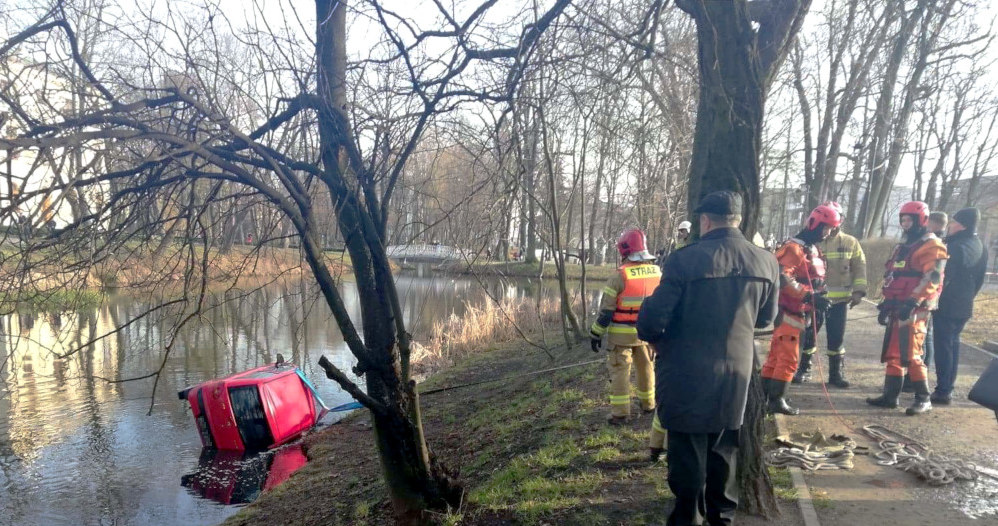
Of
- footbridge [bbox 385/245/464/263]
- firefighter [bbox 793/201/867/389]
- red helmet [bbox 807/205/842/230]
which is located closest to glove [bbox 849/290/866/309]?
firefighter [bbox 793/201/867/389]

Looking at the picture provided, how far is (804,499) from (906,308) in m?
2.70

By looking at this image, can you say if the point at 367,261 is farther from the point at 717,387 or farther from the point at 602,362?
the point at 602,362

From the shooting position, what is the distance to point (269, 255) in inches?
221

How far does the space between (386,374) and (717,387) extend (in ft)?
8.14

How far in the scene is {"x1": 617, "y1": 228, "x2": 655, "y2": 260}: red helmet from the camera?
5.40 metres

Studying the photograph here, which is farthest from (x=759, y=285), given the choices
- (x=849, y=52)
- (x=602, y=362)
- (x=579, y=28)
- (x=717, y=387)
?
(x=849, y=52)

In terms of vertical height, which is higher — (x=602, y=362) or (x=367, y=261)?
(x=367, y=261)

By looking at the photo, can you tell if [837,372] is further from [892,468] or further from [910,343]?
[892,468]

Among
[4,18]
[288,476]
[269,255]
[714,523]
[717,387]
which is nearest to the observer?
[717,387]

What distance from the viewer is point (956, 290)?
19.2ft

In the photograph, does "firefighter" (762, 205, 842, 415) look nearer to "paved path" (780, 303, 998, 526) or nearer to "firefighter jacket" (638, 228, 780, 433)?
"paved path" (780, 303, 998, 526)

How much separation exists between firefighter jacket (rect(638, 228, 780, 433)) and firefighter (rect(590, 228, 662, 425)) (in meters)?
2.08

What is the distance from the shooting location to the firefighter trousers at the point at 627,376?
5.51 meters

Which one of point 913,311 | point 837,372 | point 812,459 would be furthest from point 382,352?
point 837,372
